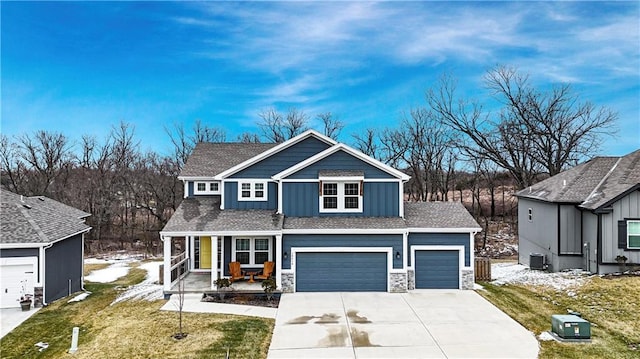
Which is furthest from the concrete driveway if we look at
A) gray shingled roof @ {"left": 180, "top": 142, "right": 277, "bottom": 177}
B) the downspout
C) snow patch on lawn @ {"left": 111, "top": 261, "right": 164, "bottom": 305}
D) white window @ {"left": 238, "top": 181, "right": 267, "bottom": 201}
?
the downspout

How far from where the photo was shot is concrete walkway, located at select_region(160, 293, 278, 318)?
11898 mm

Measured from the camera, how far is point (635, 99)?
26469 millimetres

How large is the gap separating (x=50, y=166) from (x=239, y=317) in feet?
104

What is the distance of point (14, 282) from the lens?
13.8 metres

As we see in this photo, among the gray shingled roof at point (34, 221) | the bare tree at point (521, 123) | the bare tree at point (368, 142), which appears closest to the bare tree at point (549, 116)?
the bare tree at point (521, 123)

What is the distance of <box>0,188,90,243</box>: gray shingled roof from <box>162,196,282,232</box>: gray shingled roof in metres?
4.61

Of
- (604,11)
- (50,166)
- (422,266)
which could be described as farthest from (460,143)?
(50,166)

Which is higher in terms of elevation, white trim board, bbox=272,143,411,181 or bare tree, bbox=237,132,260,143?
bare tree, bbox=237,132,260,143

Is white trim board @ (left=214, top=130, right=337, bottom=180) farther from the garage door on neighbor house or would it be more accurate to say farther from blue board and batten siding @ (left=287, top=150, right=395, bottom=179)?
the garage door on neighbor house

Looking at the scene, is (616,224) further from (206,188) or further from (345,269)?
(206,188)

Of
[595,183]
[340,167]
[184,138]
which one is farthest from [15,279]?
[595,183]

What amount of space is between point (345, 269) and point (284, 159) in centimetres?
532

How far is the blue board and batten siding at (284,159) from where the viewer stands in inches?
646

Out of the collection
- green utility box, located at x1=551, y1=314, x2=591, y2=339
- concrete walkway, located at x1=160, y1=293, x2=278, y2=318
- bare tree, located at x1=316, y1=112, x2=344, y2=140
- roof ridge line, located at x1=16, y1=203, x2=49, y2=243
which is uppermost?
bare tree, located at x1=316, y1=112, x2=344, y2=140
